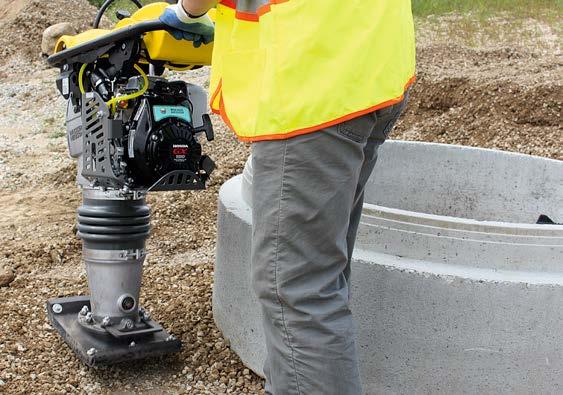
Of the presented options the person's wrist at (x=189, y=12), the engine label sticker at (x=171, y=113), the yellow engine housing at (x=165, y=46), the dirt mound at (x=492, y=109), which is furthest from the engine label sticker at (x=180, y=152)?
the dirt mound at (x=492, y=109)

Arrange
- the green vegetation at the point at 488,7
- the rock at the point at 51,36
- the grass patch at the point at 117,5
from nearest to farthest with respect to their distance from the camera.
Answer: the rock at the point at 51,36
the green vegetation at the point at 488,7
the grass patch at the point at 117,5

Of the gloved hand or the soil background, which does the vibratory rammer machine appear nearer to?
the gloved hand

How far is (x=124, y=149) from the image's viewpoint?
2691 mm

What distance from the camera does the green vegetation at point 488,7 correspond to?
1040 centimetres

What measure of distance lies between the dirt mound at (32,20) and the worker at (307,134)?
29.2ft

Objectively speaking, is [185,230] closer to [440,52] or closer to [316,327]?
[316,327]

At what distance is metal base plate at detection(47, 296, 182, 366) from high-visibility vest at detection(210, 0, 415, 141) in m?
1.24

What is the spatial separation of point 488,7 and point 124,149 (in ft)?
29.0

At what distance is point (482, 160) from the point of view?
3977 millimetres

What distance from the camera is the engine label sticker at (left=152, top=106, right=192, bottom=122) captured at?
2.66 m

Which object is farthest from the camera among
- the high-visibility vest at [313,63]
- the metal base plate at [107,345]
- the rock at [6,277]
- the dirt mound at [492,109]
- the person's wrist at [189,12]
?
the dirt mound at [492,109]

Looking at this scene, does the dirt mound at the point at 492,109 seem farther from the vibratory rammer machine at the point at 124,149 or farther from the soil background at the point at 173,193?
the vibratory rammer machine at the point at 124,149

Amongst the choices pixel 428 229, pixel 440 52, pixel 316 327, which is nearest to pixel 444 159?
pixel 428 229

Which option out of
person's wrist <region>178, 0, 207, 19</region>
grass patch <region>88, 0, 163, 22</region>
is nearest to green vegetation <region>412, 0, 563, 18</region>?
grass patch <region>88, 0, 163, 22</region>
